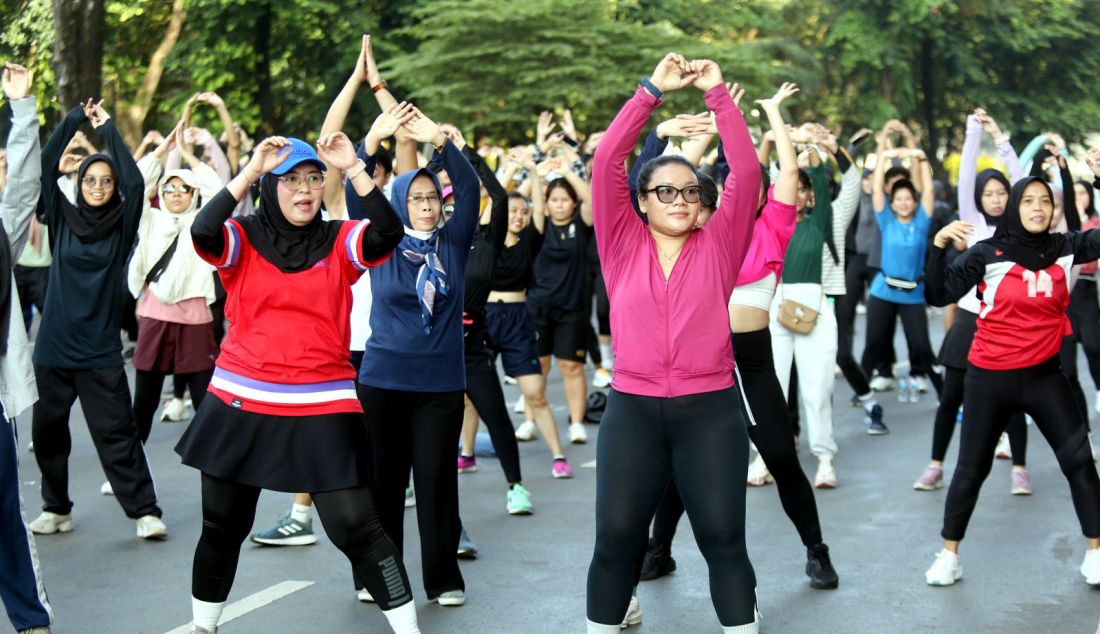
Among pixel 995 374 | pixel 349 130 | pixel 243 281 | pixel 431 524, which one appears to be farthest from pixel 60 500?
pixel 349 130

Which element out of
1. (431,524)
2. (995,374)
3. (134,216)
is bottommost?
(431,524)

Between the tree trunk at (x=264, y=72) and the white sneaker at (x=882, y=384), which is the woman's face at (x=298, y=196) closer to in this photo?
the white sneaker at (x=882, y=384)

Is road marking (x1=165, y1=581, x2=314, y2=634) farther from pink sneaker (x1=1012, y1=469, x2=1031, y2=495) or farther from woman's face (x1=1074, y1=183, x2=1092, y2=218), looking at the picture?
woman's face (x1=1074, y1=183, x2=1092, y2=218)

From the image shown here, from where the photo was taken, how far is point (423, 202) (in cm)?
596

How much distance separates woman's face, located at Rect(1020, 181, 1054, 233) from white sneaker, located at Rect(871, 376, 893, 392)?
6723 mm

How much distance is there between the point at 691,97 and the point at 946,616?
938 inches

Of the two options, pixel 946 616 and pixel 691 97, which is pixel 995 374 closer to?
pixel 946 616

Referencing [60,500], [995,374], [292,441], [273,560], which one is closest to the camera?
[292,441]

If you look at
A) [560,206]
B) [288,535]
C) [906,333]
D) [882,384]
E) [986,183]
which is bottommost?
[882,384]

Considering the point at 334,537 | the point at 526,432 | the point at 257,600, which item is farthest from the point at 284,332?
the point at 526,432

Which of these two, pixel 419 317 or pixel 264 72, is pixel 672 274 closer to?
pixel 419 317

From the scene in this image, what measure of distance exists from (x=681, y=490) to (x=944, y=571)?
215 cm

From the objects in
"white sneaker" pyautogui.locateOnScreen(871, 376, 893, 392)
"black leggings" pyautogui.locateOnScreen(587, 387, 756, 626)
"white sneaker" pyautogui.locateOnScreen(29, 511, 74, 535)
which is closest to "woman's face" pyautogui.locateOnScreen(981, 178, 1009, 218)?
"black leggings" pyautogui.locateOnScreen(587, 387, 756, 626)

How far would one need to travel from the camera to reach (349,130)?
28297 mm
